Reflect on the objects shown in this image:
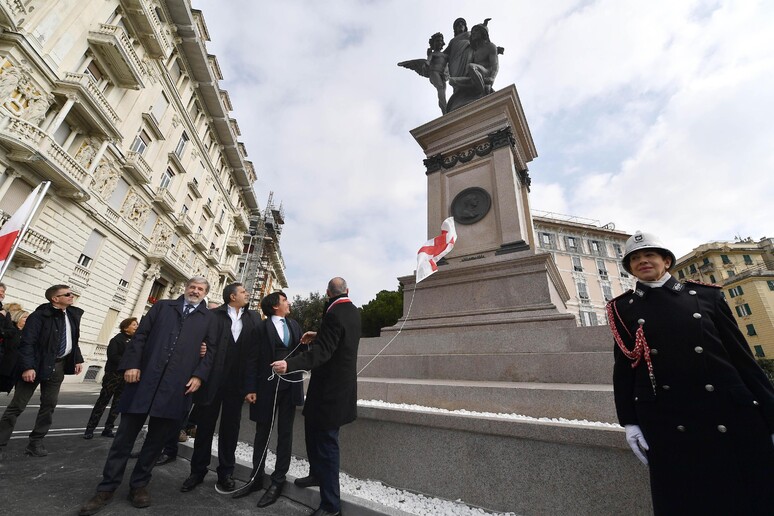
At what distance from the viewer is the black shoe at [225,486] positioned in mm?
3075

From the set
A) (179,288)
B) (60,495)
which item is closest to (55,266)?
(179,288)

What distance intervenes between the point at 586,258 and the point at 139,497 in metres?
44.7

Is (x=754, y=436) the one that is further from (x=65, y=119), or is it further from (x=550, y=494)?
(x=65, y=119)

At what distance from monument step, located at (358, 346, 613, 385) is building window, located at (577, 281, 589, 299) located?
1514 inches

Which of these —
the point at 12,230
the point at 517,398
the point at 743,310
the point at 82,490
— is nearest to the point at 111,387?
the point at 82,490

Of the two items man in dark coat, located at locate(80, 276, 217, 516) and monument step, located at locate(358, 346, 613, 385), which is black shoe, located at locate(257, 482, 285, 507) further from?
monument step, located at locate(358, 346, 613, 385)

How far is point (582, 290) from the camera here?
1464 inches

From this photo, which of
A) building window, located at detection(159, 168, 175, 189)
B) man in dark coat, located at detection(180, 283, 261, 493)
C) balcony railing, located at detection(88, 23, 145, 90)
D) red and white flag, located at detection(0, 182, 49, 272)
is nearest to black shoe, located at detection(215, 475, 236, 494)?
man in dark coat, located at detection(180, 283, 261, 493)

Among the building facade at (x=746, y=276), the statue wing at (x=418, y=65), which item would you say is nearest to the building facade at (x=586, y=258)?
the building facade at (x=746, y=276)

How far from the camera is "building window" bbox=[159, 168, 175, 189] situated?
2138 cm

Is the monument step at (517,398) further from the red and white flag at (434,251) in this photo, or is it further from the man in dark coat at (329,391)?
the red and white flag at (434,251)

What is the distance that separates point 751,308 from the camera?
37781 millimetres

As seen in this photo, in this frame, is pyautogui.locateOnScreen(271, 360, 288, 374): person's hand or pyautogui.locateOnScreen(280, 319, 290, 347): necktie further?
pyautogui.locateOnScreen(280, 319, 290, 347): necktie

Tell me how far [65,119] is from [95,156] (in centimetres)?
177
